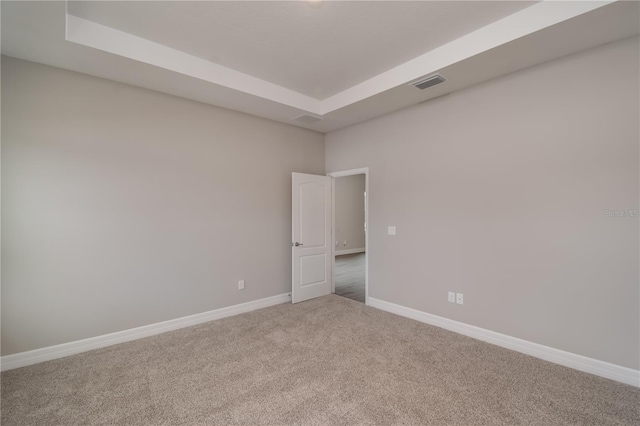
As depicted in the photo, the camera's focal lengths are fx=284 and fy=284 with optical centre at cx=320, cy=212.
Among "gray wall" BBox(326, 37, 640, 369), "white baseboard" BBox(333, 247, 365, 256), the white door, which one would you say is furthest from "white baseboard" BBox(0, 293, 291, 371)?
"white baseboard" BBox(333, 247, 365, 256)

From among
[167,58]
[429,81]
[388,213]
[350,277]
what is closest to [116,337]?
[167,58]

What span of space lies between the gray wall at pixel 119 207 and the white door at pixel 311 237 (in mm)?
452

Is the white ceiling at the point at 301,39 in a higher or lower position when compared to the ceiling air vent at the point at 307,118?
higher

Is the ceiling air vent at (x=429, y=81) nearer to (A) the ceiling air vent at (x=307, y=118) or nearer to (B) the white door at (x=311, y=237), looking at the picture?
(A) the ceiling air vent at (x=307, y=118)

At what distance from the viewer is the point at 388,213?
4.06 metres

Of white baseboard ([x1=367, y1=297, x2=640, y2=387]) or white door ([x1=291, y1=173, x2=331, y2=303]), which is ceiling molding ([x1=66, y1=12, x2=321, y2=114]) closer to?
white door ([x1=291, y1=173, x2=331, y2=303])

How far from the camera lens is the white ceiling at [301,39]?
2.22 meters

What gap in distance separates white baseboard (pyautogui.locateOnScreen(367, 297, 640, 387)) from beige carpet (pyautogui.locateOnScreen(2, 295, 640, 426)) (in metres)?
0.09

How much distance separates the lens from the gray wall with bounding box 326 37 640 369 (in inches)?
92.4

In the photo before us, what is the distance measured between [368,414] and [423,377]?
0.68 m

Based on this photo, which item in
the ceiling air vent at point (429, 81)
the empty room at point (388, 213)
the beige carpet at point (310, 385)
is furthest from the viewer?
the ceiling air vent at point (429, 81)

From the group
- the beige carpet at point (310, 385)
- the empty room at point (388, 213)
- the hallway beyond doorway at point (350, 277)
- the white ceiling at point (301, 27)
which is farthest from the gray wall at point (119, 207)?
the hallway beyond doorway at point (350, 277)

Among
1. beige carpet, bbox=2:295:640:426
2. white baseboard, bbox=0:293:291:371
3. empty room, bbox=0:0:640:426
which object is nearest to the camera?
beige carpet, bbox=2:295:640:426

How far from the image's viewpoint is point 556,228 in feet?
8.65
